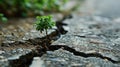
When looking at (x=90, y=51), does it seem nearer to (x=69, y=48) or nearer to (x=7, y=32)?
(x=69, y=48)

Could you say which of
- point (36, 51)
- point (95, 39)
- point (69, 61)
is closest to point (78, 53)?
point (69, 61)

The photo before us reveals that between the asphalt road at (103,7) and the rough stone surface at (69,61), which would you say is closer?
the rough stone surface at (69,61)

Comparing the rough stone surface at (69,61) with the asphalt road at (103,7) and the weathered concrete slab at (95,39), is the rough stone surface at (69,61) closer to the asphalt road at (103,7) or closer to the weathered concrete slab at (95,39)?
the weathered concrete slab at (95,39)

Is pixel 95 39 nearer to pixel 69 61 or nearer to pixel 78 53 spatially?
pixel 78 53

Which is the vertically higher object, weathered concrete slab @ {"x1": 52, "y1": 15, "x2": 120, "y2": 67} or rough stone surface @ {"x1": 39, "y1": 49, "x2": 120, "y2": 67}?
weathered concrete slab @ {"x1": 52, "y1": 15, "x2": 120, "y2": 67}

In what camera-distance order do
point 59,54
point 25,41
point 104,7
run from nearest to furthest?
point 59,54 < point 25,41 < point 104,7

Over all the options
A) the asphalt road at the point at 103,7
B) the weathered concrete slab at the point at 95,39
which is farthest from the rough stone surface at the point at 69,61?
the asphalt road at the point at 103,7

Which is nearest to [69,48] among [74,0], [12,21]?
[12,21]

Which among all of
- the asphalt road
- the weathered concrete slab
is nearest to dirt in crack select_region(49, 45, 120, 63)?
the weathered concrete slab

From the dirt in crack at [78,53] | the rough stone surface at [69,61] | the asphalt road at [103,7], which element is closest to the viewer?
the rough stone surface at [69,61]

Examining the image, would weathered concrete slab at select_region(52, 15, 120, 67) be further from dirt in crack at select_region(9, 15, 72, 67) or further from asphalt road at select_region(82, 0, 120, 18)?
asphalt road at select_region(82, 0, 120, 18)

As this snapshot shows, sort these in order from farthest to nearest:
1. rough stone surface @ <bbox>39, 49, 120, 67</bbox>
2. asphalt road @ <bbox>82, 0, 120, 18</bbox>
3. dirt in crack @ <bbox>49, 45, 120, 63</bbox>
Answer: asphalt road @ <bbox>82, 0, 120, 18</bbox> → dirt in crack @ <bbox>49, 45, 120, 63</bbox> → rough stone surface @ <bbox>39, 49, 120, 67</bbox>
